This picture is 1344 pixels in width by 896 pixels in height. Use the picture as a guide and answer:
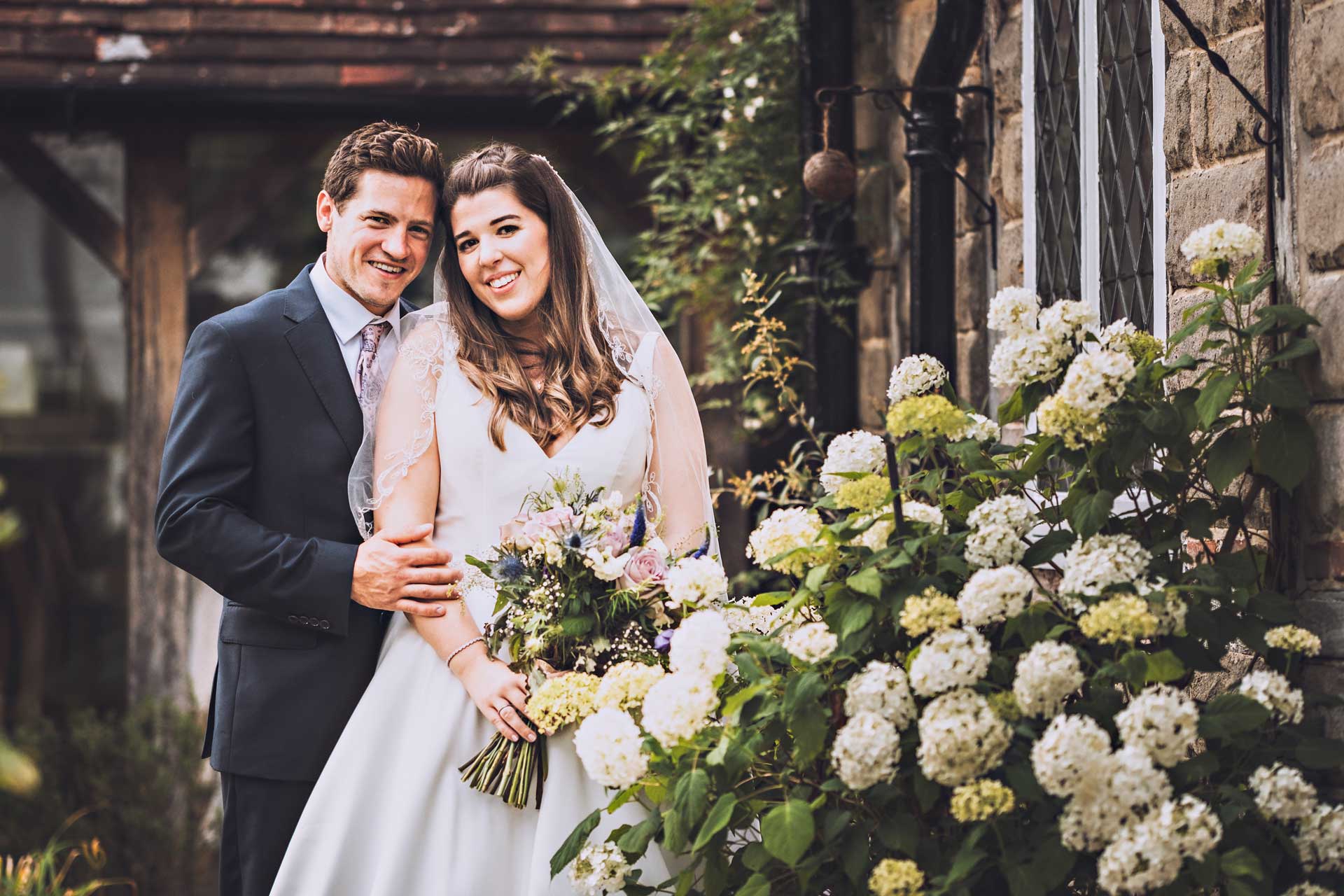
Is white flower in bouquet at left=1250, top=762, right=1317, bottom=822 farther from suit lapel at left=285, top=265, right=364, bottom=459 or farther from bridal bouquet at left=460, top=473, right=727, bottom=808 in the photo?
suit lapel at left=285, top=265, right=364, bottom=459

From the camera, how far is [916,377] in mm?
2518

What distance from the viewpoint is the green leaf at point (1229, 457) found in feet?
7.41

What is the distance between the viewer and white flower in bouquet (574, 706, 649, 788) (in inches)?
86.9

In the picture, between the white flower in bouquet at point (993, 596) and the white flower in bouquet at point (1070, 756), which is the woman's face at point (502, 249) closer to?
the white flower in bouquet at point (993, 596)

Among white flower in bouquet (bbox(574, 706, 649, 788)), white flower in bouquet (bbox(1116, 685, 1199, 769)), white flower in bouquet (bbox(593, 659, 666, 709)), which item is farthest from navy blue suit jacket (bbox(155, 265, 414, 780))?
white flower in bouquet (bbox(1116, 685, 1199, 769))

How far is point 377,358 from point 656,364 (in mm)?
659

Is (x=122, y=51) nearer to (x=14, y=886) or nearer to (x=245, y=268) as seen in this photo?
(x=245, y=268)

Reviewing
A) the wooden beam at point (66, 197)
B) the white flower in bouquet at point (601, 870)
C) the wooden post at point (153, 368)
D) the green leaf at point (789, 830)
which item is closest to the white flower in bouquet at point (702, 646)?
the green leaf at point (789, 830)

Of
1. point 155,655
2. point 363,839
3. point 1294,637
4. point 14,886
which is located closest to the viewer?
point 1294,637

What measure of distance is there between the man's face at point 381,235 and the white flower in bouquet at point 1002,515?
1.43m

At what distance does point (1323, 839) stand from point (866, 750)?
697mm

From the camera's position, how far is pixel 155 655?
6.40 meters

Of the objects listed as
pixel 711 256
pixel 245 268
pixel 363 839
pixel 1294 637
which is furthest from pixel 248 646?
pixel 245 268

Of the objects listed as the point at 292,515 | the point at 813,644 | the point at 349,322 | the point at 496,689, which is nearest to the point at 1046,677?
the point at 813,644
